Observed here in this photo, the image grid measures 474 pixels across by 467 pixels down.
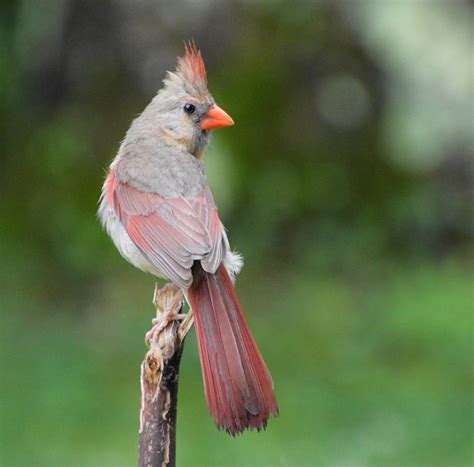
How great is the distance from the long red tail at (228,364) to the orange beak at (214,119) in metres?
1.03

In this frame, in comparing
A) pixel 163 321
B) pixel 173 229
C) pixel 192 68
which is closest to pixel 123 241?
pixel 173 229

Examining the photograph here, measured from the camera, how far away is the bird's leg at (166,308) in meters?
3.49

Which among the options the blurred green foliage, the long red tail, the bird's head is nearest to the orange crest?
the bird's head

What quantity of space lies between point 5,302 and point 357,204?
242 cm

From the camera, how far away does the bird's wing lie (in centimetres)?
368

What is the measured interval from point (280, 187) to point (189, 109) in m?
2.94

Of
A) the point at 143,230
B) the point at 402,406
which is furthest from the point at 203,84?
the point at 402,406

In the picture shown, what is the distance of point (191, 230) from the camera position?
3.85m

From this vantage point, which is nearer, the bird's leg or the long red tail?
the long red tail

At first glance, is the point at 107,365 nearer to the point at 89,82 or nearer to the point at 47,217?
the point at 47,217

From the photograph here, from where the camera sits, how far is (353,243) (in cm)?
746

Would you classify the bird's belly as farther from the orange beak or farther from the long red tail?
the orange beak

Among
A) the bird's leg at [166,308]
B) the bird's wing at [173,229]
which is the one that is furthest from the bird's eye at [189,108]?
the bird's leg at [166,308]

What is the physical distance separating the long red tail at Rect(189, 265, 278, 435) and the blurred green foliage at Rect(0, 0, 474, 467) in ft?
8.00
